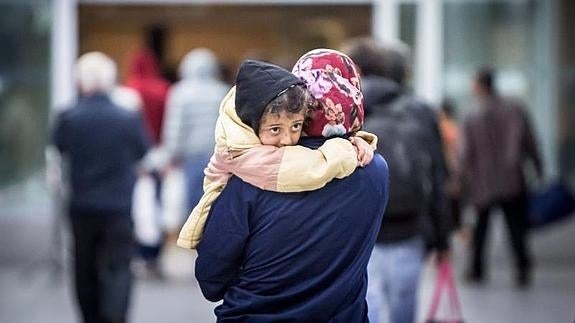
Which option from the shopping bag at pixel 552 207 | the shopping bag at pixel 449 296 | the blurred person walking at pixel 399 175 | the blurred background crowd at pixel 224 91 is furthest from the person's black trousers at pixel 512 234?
the blurred person walking at pixel 399 175

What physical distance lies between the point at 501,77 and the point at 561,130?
0.78 m

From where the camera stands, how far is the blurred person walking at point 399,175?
263 inches

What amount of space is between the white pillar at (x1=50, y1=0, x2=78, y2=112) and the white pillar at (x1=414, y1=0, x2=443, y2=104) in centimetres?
327

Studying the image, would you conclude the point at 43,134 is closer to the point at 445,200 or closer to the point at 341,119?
the point at 445,200

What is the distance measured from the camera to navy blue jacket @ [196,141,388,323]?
4.14 meters

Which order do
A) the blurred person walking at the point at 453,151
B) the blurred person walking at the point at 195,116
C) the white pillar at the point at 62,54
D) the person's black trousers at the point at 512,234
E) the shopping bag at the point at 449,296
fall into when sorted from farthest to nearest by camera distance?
the white pillar at the point at 62,54
the blurred person walking at the point at 453,151
the person's black trousers at the point at 512,234
the blurred person walking at the point at 195,116
the shopping bag at the point at 449,296

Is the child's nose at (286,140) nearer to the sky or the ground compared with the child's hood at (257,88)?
nearer to the ground

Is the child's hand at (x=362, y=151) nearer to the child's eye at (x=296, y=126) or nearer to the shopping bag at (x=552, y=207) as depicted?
the child's eye at (x=296, y=126)

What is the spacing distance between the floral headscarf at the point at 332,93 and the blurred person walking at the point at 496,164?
23.5 feet

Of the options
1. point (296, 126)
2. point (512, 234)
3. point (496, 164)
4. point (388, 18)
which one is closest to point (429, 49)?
point (388, 18)

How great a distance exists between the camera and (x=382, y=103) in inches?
265

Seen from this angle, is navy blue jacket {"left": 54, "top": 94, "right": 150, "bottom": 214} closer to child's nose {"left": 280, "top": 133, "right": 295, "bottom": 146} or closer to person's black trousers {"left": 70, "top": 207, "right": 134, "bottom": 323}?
person's black trousers {"left": 70, "top": 207, "right": 134, "bottom": 323}

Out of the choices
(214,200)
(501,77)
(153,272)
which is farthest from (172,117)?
(214,200)

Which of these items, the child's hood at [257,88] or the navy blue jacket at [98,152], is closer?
the child's hood at [257,88]
